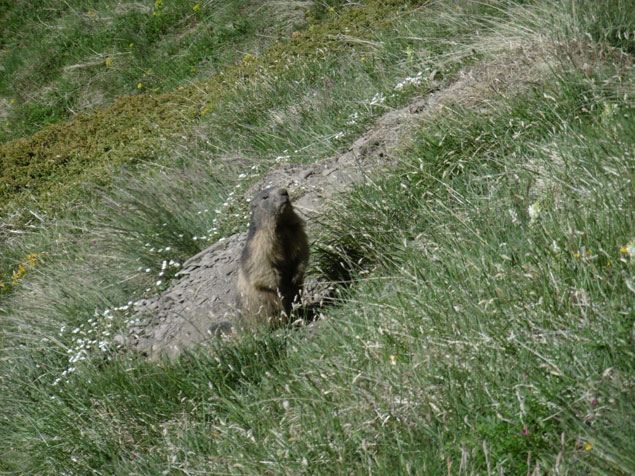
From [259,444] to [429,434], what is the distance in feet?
3.44

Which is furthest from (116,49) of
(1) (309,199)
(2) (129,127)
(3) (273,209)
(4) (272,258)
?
(4) (272,258)

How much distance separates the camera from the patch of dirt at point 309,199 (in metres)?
6.11

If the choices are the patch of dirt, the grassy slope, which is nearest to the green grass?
the grassy slope

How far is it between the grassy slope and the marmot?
433mm

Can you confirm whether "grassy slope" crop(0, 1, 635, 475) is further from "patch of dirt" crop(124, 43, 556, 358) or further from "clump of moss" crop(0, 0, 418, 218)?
"clump of moss" crop(0, 0, 418, 218)

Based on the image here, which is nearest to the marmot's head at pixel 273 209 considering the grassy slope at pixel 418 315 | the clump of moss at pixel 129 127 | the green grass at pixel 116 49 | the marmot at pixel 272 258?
the marmot at pixel 272 258

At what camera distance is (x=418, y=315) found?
3910 mm

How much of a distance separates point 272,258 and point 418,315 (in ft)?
6.37

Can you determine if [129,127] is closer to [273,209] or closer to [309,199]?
[309,199]

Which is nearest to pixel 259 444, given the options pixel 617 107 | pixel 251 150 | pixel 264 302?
pixel 264 302

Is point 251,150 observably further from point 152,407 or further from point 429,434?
point 429,434

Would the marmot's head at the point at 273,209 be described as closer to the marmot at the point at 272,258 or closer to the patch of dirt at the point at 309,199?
the marmot at the point at 272,258

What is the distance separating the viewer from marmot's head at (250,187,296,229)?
556 cm

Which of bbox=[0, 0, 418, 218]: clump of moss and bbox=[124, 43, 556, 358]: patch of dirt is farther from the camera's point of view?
bbox=[0, 0, 418, 218]: clump of moss
